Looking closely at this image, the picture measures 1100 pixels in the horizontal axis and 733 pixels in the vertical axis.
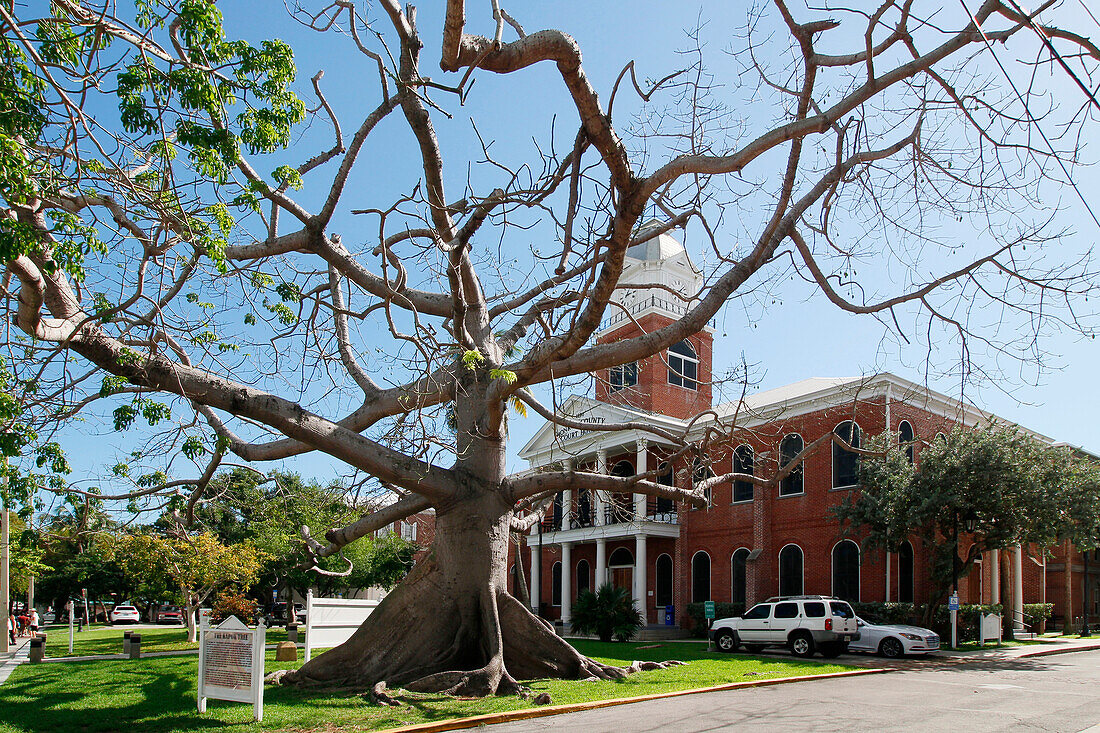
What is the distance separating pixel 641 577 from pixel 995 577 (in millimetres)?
13688

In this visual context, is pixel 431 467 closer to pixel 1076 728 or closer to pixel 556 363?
pixel 556 363

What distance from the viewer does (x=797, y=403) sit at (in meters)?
32.3

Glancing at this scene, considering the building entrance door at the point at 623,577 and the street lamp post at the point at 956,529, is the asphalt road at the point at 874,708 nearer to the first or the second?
the street lamp post at the point at 956,529

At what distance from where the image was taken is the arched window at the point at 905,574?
94.7ft

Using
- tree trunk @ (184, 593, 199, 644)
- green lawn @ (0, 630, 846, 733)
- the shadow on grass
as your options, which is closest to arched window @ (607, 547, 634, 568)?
tree trunk @ (184, 593, 199, 644)

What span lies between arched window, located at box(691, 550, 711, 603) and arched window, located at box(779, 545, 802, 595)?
13.0 feet

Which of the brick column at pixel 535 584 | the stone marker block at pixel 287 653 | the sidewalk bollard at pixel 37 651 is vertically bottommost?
the brick column at pixel 535 584

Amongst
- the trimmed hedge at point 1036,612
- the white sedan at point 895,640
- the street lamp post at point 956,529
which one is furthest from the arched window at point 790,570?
the white sedan at point 895,640

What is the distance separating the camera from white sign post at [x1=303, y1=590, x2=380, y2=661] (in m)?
15.0

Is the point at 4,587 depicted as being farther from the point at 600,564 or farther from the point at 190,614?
the point at 600,564

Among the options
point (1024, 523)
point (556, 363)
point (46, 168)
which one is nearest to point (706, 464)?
point (556, 363)

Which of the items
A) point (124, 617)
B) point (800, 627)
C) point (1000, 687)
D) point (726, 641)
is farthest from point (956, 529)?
point (124, 617)

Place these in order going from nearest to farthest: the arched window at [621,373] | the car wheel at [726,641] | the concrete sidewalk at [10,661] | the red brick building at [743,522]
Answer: the arched window at [621,373] → the concrete sidewalk at [10,661] → the car wheel at [726,641] → the red brick building at [743,522]

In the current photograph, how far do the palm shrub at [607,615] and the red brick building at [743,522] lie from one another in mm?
3089
